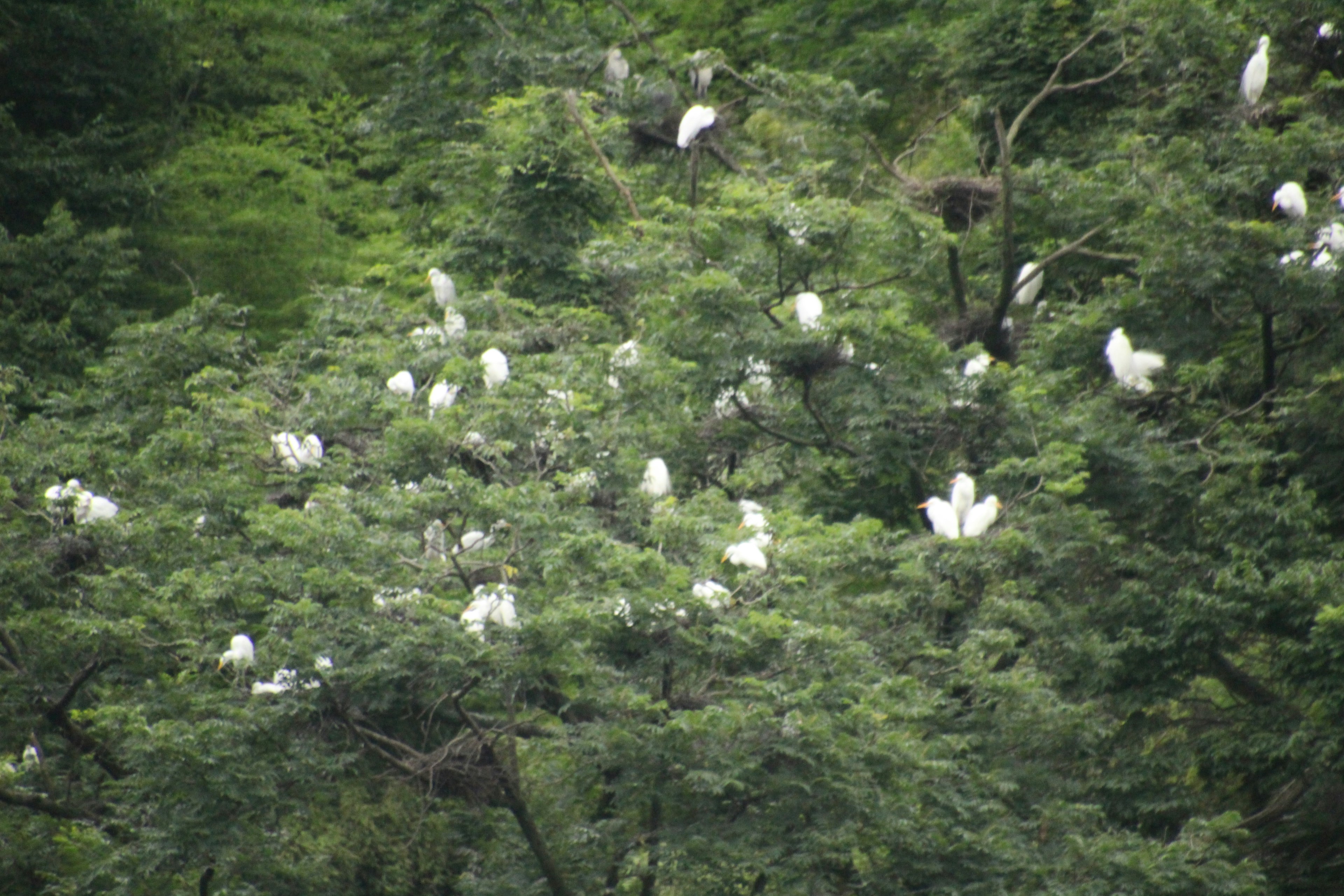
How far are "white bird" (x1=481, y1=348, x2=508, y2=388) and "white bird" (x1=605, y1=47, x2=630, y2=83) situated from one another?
12.7 ft

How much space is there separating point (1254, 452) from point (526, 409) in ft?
10.8

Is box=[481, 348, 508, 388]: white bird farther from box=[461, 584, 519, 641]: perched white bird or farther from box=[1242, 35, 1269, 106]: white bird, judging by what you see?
box=[1242, 35, 1269, 106]: white bird

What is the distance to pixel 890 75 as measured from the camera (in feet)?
37.3

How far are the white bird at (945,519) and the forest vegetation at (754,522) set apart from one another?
0.07ft

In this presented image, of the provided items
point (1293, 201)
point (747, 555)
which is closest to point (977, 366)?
point (1293, 201)

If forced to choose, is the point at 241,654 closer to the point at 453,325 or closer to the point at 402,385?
the point at 402,385

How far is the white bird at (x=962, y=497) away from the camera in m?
5.72

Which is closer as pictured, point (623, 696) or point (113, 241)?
point (623, 696)

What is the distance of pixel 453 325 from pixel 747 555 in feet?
8.36

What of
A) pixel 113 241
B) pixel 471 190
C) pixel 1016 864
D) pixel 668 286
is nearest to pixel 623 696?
pixel 1016 864

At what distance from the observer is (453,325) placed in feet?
21.7

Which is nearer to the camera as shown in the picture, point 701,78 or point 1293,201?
point 1293,201

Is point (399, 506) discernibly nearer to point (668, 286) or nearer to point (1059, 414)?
point (668, 286)

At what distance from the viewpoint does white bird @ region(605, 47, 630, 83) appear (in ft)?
29.9
